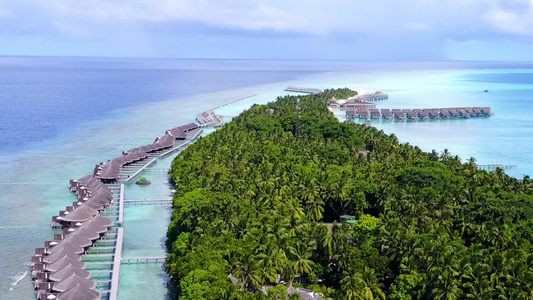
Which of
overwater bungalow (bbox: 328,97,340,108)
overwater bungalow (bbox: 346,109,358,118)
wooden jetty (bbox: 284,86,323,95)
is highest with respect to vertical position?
wooden jetty (bbox: 284,86,323,95)

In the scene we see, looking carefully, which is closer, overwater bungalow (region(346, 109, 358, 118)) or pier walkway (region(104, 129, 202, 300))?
pier walkway (region(104, 129, 202, 300))

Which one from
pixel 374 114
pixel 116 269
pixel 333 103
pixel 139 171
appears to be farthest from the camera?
pixel 333 103

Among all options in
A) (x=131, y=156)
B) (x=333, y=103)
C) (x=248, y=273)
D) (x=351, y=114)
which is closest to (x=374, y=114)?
(x=351, y=114)

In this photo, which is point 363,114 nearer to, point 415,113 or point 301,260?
point 415,113

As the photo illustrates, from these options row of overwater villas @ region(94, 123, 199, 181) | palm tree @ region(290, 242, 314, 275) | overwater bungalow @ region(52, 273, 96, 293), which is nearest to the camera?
overwater bungalow @ region(52, 273, 96, 293)

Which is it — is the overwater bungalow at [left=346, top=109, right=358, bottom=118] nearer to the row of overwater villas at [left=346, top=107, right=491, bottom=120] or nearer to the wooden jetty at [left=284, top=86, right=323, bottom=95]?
the row of overwater villas at [left=346, top=107, right=491, bottom=120]

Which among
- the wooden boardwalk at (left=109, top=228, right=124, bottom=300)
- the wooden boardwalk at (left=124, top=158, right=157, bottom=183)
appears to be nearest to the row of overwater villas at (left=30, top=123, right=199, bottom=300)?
the wooden boardwalk at (left=109, top=228, right=124, bottom=300)

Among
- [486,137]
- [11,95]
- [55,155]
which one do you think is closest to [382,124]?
[486,137]
